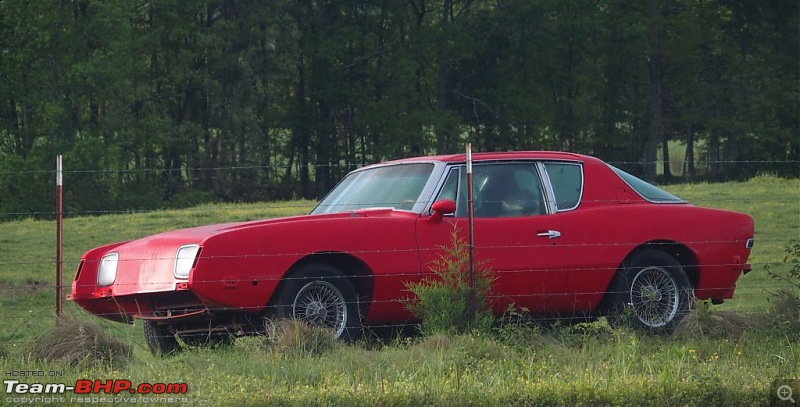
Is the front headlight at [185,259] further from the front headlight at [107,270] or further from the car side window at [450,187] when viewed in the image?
the car side window at [450,187]

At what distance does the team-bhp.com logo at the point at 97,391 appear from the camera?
22.2 feet

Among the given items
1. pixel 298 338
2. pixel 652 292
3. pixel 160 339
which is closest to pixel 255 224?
pixel 298 338

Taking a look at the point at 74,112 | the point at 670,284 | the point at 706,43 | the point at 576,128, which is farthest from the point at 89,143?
the point at 670,284

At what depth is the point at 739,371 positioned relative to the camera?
761 cm

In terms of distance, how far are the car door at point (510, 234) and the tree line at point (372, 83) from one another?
3385 centimetres

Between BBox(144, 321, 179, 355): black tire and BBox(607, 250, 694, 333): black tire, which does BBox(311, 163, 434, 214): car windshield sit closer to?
BBox(144, 321, 179, 355): black tire

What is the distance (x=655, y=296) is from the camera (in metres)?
9.63

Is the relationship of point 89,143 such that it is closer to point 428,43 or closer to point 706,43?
point 428,43

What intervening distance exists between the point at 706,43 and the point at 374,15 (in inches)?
612

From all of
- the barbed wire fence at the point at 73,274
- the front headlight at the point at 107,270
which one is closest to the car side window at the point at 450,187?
the barbed wire fence at the point at 73,274

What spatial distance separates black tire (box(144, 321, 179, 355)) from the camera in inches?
364

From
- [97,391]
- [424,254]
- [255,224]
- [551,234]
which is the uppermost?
[255,224]

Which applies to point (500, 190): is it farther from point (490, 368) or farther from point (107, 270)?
point (107, 270)

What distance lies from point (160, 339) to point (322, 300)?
1486 mm
